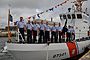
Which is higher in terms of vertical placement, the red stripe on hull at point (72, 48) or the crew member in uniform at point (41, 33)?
the crew member in uniform at point (41, 33)

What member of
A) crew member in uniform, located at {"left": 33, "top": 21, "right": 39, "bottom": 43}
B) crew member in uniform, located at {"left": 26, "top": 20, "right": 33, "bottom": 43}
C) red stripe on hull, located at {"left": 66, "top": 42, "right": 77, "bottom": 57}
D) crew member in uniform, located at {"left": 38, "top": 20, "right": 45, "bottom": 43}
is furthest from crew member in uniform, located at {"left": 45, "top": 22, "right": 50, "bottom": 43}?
red stripe on hull, located at {"left": 66, "top": 42, "right": 77, "bottom": 57}

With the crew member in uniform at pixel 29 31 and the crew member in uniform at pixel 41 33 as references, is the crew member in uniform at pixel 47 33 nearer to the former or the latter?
the crew member in uniform at pixel 41 33

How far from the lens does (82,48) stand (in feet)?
90.1

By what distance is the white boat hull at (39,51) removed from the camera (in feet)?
68.4

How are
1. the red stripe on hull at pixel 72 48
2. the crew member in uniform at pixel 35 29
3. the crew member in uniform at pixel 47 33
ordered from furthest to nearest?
the red stripe on hull at pixel 72 48, the crew member in uniform at pixel 47 33, the crew member in uniform at pixel 35 29

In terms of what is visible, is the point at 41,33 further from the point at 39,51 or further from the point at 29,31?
the point at 39,51

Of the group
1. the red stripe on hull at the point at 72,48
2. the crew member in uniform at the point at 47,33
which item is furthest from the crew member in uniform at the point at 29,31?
the red stripe on hull at the point at 72,48

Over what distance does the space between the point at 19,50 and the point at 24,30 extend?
4.92ft

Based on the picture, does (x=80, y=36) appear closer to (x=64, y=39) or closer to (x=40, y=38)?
(x=64, y=39)

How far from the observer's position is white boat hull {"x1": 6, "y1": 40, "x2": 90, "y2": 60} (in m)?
20.8

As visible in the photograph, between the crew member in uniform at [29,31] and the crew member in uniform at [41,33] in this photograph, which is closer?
the crew member in uniform at [29,31]

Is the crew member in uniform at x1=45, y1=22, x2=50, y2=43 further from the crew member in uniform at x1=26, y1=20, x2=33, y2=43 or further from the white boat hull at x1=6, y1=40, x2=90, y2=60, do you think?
the crew member in uniform at x1=26, y1=20, x2=33, y2=43

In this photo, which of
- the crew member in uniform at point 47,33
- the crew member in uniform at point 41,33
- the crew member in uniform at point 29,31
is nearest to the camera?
the crew member in uniform at point 29,31

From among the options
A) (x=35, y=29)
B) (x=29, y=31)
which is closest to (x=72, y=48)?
(x=35, y=29)
